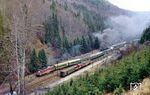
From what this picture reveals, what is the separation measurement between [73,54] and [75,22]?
152 ft

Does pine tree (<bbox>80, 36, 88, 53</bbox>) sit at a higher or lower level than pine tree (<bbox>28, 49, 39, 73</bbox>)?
lower

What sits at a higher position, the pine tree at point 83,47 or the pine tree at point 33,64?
the pine tree at point 33,64

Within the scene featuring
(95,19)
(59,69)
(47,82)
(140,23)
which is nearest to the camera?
(47,82)

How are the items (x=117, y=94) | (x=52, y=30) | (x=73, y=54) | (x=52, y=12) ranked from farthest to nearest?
(x=52, y=12), (x=52, y=30), (x=73, y=54), (x=117, y=94)

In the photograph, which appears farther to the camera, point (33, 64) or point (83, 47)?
point (83, 47)

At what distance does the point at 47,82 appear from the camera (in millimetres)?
62125

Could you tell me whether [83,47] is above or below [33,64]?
below

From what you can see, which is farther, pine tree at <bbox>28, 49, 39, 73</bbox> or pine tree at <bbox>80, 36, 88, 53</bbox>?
pine tree at <bbox>80, 36, 88, 53</bbox>

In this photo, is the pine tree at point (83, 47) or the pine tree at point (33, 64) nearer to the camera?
the pine tree at point (33, 64)

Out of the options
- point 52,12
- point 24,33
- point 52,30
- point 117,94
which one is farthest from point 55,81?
point 52,12

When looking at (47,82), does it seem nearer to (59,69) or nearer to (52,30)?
(59,69)

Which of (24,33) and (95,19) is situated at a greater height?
(24,33)

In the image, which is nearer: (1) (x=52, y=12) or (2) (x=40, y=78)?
(2) (x=40, y=78)

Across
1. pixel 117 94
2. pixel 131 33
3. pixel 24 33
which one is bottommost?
pixel 131 33
